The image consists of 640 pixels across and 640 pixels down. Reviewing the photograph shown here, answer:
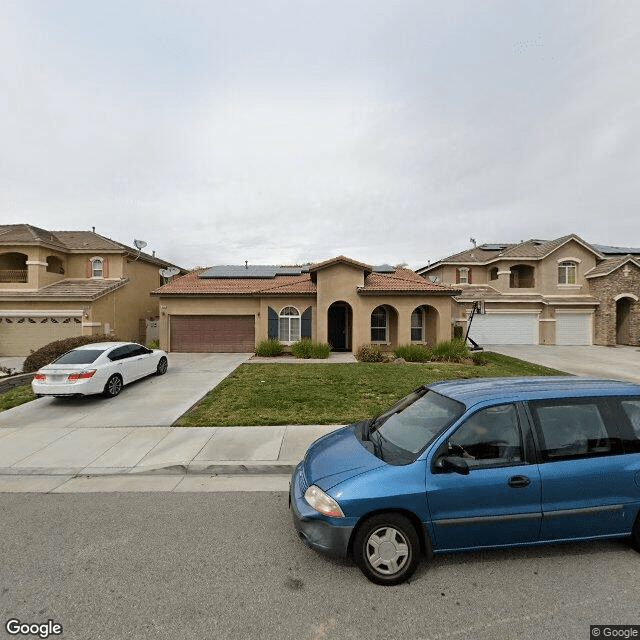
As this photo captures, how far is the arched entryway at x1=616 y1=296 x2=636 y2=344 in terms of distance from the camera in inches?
905

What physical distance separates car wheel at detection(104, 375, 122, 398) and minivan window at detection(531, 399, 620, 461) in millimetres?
9928

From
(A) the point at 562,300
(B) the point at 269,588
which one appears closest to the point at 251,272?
(B) the point at 269,588

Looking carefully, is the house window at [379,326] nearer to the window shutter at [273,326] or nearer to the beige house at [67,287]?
the window shutter at [273,326]

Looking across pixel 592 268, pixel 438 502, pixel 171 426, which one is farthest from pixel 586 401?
pixel 592 268

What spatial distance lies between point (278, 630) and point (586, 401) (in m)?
3.35

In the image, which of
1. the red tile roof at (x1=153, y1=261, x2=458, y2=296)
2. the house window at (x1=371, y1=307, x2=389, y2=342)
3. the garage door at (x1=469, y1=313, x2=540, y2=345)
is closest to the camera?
the red tile roof at (x1=153, y1=261, x2=458, y2=296)

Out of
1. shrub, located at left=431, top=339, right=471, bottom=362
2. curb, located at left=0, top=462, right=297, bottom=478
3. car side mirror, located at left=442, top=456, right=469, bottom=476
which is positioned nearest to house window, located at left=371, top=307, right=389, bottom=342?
shrub, located at left=431, top=339, right=471, bottom=362

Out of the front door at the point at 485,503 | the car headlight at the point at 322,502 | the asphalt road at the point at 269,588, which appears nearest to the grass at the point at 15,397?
the asphalt road at the point at 269,588

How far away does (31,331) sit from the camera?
59.1 feet

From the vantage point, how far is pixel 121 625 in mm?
2426

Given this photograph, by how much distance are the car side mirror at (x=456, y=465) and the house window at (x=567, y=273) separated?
27.1 m

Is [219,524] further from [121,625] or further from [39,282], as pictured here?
[39,282]

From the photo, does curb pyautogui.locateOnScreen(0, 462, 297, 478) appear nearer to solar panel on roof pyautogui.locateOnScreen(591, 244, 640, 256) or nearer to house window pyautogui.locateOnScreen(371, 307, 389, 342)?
house window pyautogui.locateOnScreen(371, 307, 389, 342)

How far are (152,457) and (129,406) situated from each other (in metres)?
3.61
